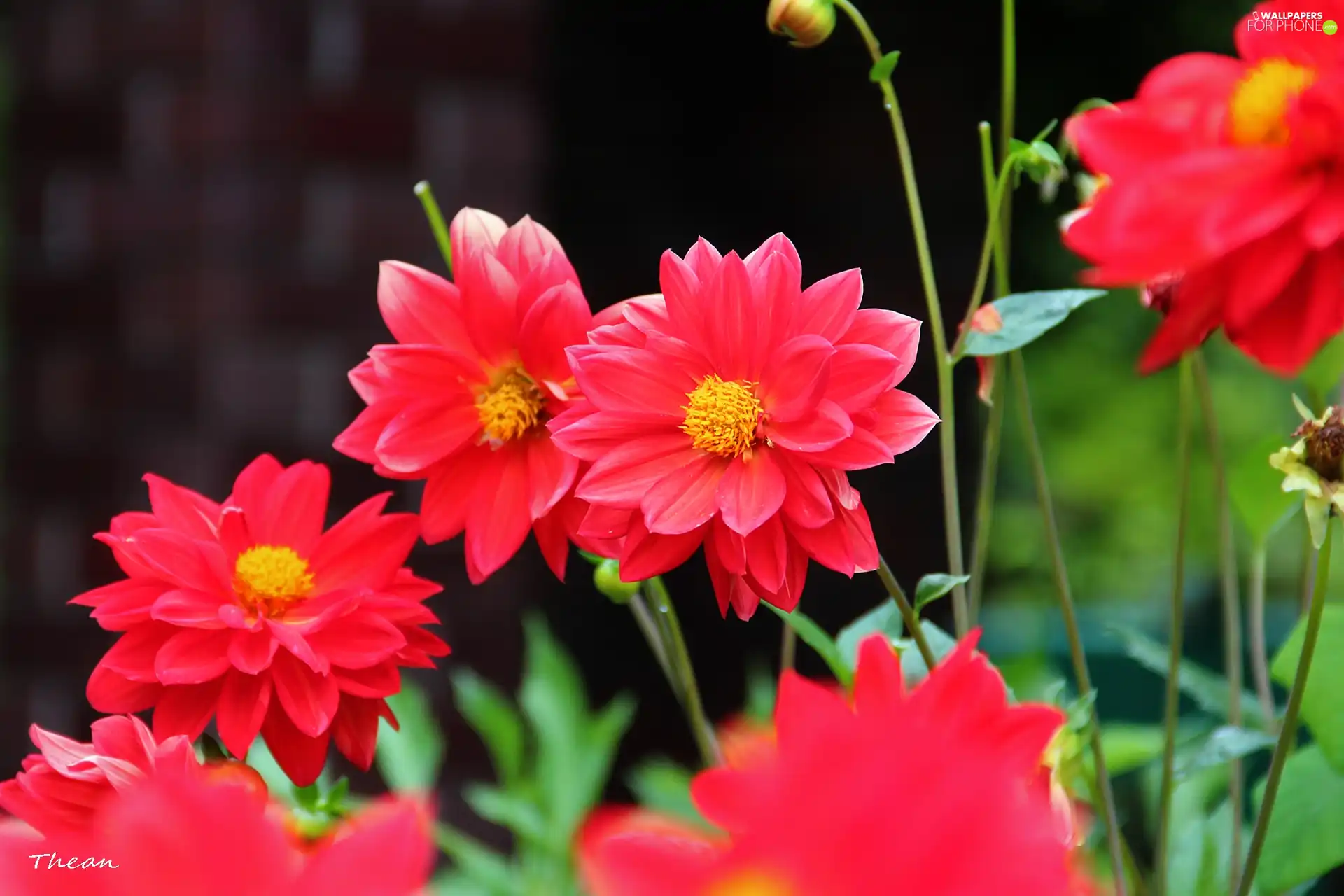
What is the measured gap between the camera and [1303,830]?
0.22m

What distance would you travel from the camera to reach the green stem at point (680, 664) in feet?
0.70

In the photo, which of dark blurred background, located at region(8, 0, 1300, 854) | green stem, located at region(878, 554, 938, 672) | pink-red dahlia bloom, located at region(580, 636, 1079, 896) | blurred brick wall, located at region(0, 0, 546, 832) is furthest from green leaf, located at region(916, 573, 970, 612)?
blurred brick wall, located at region(0, 0, 546, 832)

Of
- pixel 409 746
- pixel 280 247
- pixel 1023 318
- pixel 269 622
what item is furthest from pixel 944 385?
pixel 280 247

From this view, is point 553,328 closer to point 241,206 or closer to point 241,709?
point 241,709

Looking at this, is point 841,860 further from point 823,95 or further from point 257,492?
point 823,95

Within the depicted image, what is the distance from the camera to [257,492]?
0.22 m

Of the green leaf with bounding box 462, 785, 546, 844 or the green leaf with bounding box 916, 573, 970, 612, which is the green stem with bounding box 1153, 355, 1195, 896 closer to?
the green leaf with bounding box 916, 573, 970, 612

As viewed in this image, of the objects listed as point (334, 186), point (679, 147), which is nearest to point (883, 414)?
point (334, 186)

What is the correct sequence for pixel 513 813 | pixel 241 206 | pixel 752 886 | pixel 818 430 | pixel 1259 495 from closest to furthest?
pixel 752 886 → pixel 818 430 → pixel 1259 495 → pixel 513 813 → pixel 241 206

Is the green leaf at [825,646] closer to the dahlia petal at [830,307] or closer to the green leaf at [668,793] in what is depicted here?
the dahlia petal at [830,307]

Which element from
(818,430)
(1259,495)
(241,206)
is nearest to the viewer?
(818,430)

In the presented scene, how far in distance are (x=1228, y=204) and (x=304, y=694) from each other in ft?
0.47

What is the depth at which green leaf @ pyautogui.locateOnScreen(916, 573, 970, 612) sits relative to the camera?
0.63 ft

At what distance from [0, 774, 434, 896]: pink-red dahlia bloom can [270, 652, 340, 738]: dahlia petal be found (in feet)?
0.38
